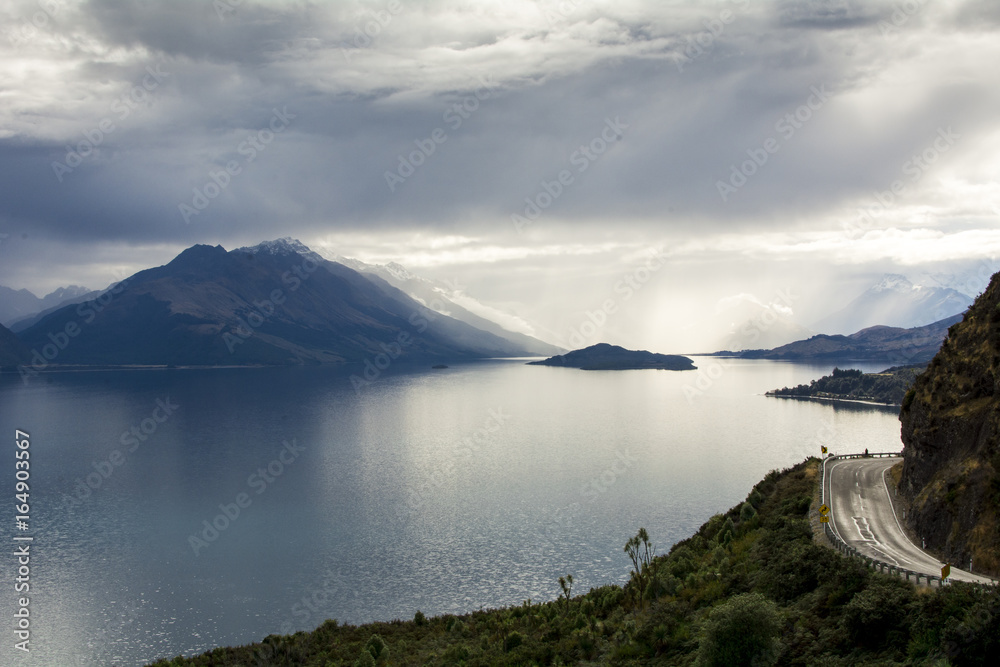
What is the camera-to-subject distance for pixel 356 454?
126500 millimetres

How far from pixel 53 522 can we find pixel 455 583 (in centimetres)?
5621

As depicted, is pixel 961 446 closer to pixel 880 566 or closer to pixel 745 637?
pixel 880 566

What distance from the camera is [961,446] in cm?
3747

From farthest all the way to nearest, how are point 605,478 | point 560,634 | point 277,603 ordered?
1. point 605,478
2. point 277,603
3. point 560,634

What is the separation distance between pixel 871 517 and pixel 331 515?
2538 inches

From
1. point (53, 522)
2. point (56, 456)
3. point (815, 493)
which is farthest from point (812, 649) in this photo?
point (56, 456)

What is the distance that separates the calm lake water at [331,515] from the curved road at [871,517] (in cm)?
2115

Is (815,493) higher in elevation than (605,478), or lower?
higher

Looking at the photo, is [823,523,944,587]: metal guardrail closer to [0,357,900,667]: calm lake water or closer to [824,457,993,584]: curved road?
[824,457,993,584]: curved road

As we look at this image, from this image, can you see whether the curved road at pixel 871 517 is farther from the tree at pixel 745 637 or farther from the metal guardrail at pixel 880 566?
the tree at pixel 745 637

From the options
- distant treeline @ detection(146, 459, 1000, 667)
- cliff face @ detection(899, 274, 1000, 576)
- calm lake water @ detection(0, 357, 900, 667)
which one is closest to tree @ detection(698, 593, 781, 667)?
distant treeline @ detection(146, 459, 1000, 667)

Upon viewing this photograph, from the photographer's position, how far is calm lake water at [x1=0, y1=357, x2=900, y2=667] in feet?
186

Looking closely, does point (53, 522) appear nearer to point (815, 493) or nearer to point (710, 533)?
point (710, 533)

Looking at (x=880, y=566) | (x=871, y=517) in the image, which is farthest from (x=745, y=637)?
(x=871, y=517)
